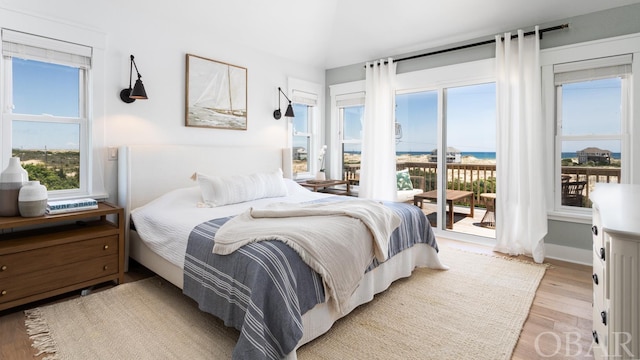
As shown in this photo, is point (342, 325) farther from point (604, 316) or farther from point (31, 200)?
point (31, 200)

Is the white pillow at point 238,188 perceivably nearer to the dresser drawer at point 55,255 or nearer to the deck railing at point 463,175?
the dresser drawer at point 55,255

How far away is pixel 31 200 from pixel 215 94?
80.2 inches

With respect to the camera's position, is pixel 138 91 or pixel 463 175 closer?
pixel 138 91

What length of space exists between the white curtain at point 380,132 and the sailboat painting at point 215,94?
66.6 inches

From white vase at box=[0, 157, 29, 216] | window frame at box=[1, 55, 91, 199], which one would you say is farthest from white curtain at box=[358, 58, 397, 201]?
white vase at box=[0, 157, 29, 216]

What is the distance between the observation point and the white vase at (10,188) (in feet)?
7.57

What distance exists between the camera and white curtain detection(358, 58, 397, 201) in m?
4.48

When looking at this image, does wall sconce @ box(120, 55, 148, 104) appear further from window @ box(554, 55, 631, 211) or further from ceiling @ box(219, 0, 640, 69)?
window @ box(554, 55, 631, 211)

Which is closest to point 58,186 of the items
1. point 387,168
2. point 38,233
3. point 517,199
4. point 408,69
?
point 38,233

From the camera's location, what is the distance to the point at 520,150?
346 centimetres

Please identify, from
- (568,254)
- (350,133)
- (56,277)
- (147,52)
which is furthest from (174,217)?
(568,254)

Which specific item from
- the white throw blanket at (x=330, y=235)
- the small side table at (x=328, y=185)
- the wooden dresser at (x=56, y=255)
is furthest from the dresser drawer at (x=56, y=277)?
the small side table at (x=328, y=185)

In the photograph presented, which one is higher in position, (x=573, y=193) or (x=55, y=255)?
(x=573, y=193)

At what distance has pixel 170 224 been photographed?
2455mm
